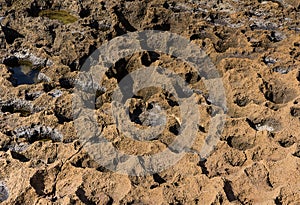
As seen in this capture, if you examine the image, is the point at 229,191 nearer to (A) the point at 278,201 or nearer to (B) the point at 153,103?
(A) the point at 278,201

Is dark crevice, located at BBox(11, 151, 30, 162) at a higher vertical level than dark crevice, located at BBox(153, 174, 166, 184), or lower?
higher

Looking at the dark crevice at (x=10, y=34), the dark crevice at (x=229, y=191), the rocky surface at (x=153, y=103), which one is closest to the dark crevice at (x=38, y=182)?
the rocky surface at (x=153, y=103)

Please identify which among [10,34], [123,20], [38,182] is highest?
[38,182]

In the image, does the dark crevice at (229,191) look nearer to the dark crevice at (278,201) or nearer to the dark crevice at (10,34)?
the dark crevice at (278,201)

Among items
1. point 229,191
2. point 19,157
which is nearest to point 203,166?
point 229,191

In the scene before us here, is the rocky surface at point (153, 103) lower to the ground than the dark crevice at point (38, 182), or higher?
lower

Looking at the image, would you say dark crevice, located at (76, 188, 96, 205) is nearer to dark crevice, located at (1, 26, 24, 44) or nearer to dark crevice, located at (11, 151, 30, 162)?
dark crevice, located at (11, 151, 30, 162)

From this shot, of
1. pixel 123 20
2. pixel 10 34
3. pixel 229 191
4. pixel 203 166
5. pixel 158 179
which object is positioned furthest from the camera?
pixel 123 20

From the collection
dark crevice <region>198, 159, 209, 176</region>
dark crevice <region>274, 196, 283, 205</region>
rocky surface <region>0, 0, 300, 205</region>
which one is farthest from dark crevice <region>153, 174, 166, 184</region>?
dark crevice <region>274, 196, 283, 205</region>
